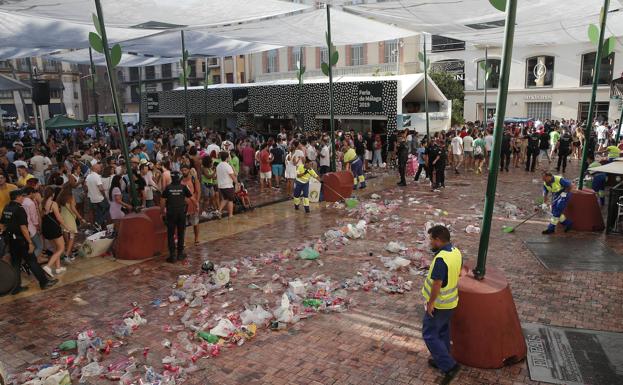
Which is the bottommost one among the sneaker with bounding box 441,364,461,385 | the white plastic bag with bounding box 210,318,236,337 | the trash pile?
the trash pile

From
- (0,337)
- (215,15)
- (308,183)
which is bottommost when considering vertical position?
(0,337)

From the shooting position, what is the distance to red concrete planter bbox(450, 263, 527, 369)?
4.69 m

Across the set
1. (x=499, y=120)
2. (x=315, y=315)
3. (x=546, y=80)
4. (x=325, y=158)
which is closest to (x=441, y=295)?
(x=499, y=120)

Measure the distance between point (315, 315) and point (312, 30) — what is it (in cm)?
1208

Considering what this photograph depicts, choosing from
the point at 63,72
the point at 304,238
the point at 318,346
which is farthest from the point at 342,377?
the point at 63,72

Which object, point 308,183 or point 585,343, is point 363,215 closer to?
point 308,183

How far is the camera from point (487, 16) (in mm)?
13023

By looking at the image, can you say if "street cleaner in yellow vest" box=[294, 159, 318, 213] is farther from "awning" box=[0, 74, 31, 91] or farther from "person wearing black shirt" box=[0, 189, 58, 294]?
"awning" box=[0, 74, 31, 91]

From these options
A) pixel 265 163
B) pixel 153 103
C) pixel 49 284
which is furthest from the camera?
pixel 153 103

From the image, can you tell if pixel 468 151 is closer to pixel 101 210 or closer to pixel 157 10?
pixel 157 10

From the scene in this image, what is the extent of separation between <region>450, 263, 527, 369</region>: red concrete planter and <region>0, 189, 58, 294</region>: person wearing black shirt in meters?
6.01

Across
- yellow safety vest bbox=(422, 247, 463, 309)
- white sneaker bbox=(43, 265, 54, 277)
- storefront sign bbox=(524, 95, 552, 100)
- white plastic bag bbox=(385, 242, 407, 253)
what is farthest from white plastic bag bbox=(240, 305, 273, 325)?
storefront sign bbox=(524, 95, 552, 100)

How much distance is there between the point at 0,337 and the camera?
5793 millimetres

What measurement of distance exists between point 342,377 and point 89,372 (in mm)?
2635
